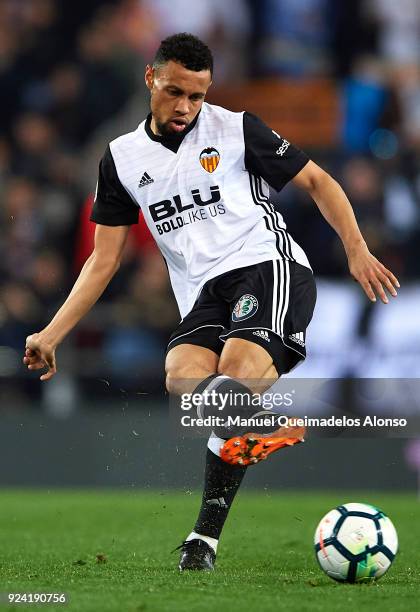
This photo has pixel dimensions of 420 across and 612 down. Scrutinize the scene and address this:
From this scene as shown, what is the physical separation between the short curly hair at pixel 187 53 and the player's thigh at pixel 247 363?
126 cm

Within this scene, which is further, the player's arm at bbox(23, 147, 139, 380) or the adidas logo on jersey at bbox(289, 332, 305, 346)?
the player's arm at bbox(23, 147, 139, 380)

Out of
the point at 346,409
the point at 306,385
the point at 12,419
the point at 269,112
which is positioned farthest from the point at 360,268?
the point at 269,112

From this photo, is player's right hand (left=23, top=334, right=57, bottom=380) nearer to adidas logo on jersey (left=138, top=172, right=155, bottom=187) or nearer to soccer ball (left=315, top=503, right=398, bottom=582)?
adidas logo on jersey (left=138, top=172, right=155, bottom=187)

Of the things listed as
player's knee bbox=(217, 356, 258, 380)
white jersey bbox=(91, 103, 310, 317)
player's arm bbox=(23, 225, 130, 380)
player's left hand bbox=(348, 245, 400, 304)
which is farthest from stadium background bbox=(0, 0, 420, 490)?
player's left hand bbox=(348, 245, 400, 304)

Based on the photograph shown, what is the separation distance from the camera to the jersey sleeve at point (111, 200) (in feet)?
19.2

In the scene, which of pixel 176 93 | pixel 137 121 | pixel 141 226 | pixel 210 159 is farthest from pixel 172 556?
pixel 137 121

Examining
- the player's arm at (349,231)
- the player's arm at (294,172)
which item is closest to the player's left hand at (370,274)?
the player's arm at (349,231)

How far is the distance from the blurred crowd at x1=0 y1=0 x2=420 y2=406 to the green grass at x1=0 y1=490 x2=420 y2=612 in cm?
163

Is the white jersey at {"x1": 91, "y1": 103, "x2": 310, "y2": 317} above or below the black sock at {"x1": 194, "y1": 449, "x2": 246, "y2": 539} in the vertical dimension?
above

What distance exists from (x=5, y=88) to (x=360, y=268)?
8409 millimetres

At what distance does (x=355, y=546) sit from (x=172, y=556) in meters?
1.46

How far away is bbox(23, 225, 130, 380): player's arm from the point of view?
5.61 m

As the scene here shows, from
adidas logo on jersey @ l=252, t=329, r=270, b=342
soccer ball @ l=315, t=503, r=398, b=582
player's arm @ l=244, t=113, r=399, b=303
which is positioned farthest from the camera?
player's arm @ l=244, t=113, r=399, b=303

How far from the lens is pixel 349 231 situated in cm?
544
